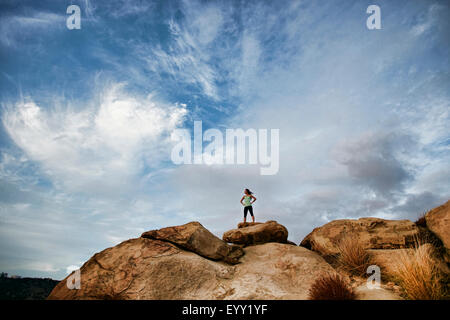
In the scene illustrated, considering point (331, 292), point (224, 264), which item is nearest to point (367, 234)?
point (331, 292)

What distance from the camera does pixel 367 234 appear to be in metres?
11.3

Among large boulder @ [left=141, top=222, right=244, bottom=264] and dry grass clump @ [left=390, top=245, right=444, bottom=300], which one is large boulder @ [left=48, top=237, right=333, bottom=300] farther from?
dry grass clump @ [left=390, top=245, right=444, bottom=300]

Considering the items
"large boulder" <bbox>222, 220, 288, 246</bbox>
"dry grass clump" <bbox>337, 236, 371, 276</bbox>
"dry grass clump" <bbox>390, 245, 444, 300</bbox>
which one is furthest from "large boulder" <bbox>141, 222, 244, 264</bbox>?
"dry grass clump" <bbox>390, 245, 444, 300</bbox>

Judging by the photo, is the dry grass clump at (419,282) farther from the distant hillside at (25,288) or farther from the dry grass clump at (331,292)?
the distant hillside at (25,288)

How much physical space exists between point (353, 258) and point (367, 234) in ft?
7.30

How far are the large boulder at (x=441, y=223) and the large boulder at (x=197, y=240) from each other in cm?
824

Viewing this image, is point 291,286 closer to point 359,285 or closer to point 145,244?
point 359,285

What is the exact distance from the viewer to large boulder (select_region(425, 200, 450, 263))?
9.74m

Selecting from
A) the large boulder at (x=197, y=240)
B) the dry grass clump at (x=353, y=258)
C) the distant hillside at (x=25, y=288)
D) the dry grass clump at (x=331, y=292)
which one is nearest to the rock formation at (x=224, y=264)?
the large boulder at (x=197, y=240)
